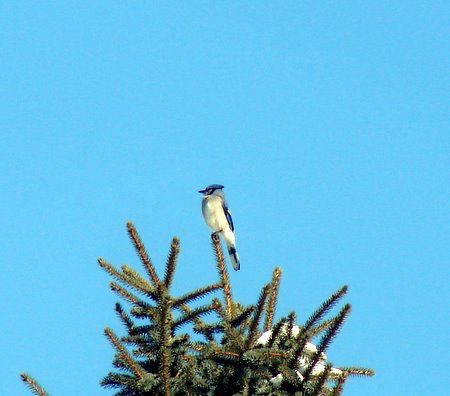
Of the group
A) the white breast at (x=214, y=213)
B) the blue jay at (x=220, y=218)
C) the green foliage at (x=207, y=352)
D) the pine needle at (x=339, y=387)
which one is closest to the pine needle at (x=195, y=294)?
the green foliage at (x=207, y=352)

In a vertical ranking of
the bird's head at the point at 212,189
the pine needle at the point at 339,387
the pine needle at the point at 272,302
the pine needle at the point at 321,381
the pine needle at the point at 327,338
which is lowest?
the pine needle at the point at 339,387

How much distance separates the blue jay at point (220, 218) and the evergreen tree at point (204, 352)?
21.2 ft

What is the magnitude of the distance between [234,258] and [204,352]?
6921 mm

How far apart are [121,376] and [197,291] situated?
591mm

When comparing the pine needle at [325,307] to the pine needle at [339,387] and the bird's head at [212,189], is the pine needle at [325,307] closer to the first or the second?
the pine needle at [339,387]

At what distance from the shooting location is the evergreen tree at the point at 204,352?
4.86m

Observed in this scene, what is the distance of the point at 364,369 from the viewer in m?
5.20

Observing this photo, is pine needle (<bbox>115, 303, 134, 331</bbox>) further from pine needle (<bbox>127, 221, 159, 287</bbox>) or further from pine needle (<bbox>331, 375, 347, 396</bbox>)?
pine needle (<bbox>331, 375, 347, 396</bbox>)

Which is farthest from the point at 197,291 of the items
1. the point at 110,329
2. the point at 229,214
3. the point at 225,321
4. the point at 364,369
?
the point at 229,214

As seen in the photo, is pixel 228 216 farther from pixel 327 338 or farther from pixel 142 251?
pixel 327 338

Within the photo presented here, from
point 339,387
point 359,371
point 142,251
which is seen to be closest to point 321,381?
point 339,387

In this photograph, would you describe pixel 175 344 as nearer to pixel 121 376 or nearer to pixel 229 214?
pixel 121 376

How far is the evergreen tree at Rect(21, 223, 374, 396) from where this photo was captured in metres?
4.86

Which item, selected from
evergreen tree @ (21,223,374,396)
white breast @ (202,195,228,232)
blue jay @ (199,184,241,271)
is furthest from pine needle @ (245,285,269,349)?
white breast @ (202,195,228,232)
